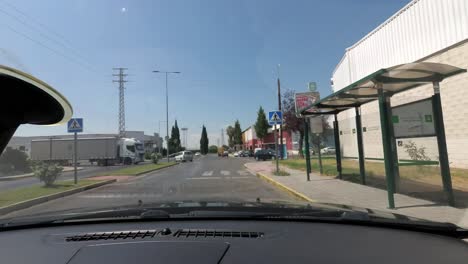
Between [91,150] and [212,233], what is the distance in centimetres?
5494

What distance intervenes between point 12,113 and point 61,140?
183ft

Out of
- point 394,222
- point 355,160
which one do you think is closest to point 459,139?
point 355,160

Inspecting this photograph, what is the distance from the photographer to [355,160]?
19.3 m

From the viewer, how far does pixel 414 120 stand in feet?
37.7

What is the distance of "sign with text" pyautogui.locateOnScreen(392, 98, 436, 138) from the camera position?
11.0 m

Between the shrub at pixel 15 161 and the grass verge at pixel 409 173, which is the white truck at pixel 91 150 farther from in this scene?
the grass verge at pixel 409 173

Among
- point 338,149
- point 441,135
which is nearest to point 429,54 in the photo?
point 338,149

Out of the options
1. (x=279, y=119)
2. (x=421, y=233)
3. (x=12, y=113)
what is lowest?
(x=421, y=233)

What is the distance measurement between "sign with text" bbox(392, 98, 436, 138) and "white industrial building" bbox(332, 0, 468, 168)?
1.09 feet

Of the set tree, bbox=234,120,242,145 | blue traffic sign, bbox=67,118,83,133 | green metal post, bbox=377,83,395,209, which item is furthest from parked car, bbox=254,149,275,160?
tree, bbox=234,120,242,145

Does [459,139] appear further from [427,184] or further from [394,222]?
[394,222]

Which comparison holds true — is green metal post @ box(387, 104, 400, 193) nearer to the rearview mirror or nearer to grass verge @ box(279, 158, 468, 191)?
grass verge @ box(279, 158, 468, 191)


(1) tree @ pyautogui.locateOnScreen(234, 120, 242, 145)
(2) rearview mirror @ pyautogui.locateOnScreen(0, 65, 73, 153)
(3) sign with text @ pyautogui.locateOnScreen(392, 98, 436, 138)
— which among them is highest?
(1) tree @ pyautogui.locateOnScreen(234, 120, 242, 145)

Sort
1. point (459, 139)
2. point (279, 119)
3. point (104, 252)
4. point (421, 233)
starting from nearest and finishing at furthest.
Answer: point (104, 252)
point (421, 233)
point (459, 139)
point (279, 119)
